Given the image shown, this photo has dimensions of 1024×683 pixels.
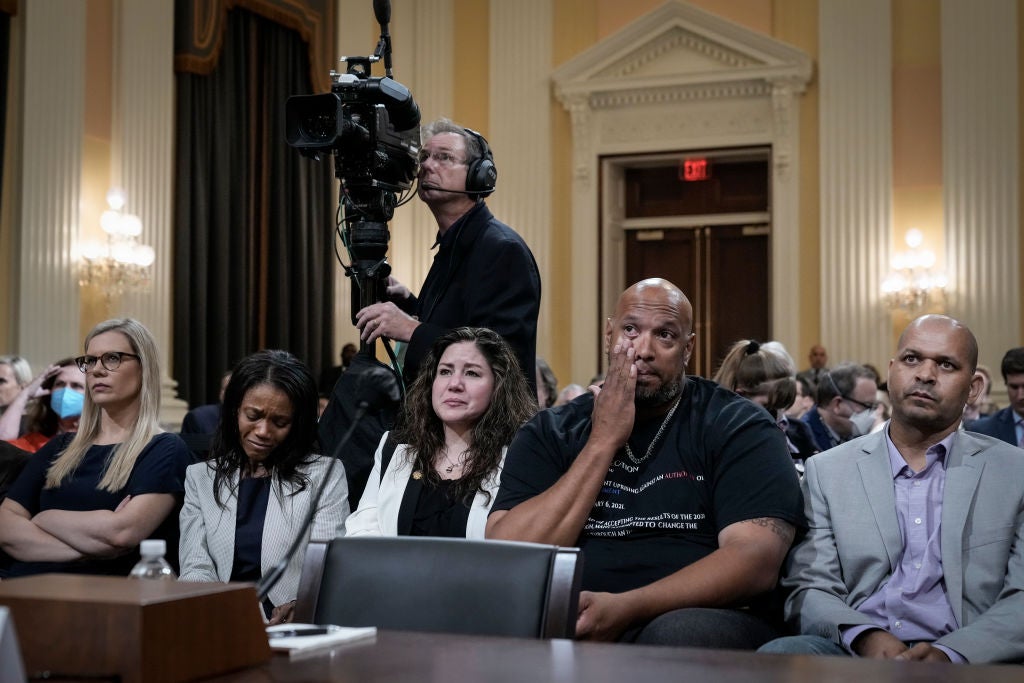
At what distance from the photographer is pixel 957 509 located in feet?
8.14

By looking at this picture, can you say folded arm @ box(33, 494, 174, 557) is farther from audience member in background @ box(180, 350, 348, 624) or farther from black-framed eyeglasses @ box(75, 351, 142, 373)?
black-framed eyeglasses @ box(75, 351, 142, 373)

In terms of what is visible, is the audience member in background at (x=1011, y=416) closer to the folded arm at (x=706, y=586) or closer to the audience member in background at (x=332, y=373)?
the folded arm at (x=706, y=586)

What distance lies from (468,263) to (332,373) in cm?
550

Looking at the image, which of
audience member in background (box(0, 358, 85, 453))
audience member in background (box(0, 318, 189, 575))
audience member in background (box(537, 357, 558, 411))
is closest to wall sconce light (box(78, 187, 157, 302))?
audience member in background (box(537, 357, 558, 411))

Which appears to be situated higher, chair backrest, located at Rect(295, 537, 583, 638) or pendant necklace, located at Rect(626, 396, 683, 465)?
pendant necklace, located at Rect(626, 396, 683, 465)

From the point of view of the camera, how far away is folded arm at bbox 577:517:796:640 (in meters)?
2.31

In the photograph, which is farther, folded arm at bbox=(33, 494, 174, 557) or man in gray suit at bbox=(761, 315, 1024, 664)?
folded arm at bbox=(33, 494, 174, 557)

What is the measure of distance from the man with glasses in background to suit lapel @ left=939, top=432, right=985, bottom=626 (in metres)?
1.06

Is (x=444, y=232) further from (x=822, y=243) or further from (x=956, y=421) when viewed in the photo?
(x=822, y=243)

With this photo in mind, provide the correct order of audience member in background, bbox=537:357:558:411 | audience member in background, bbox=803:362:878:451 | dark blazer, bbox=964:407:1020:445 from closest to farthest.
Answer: dark blazer, bbox=964:407:1020:445, audience member in background, bbox=803:362:878:451, audience member in background, bbox=537:357:558:411

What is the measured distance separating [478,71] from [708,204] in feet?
7.46

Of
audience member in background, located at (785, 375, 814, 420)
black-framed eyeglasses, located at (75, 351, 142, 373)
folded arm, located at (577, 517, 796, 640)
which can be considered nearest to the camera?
folded arm, located at (577, 517, 796, 640)

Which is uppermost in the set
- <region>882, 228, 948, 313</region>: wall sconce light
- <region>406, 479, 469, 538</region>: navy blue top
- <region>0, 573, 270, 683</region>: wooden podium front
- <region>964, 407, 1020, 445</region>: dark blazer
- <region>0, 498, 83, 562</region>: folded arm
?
<region>882, 228, 948, 313</region>: wall sconce light

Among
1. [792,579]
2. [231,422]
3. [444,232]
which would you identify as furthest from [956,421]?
[231,422]
